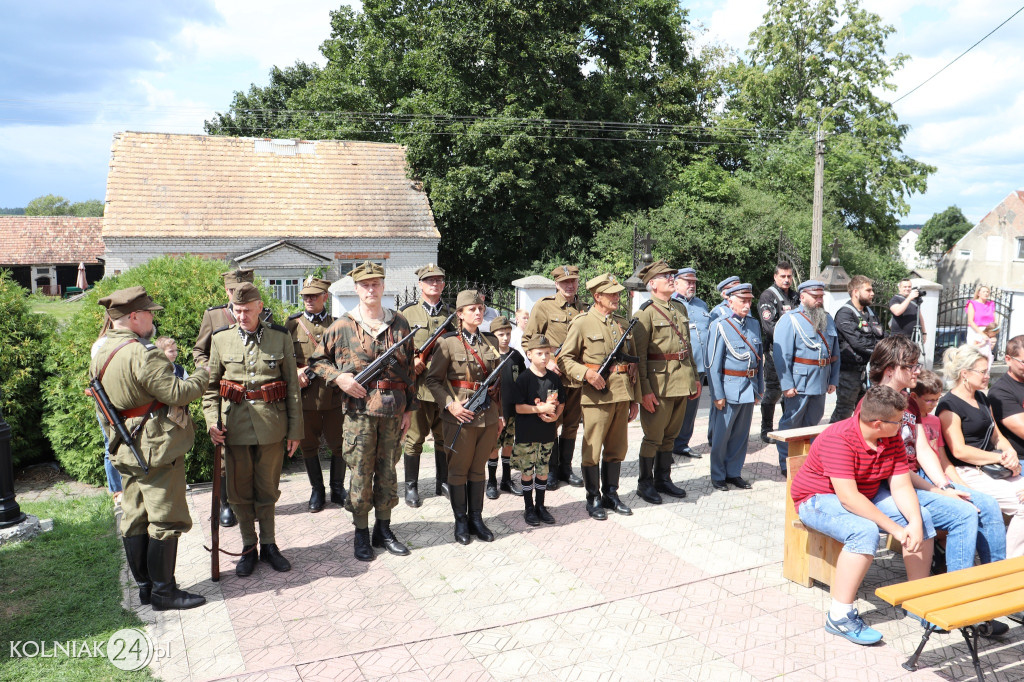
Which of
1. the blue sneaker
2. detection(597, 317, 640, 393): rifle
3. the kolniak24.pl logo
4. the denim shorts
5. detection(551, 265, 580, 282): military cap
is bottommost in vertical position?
the kolniak24.pl logo

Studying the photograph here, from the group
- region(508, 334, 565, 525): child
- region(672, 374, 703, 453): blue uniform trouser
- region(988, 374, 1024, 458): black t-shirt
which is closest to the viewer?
region(988, 374, 1024, 458): black t-shirt

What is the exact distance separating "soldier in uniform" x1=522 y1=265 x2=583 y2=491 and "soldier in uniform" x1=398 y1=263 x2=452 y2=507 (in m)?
0.92

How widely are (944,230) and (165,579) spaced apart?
267 ft

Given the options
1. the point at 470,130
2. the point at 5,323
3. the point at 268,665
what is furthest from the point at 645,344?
the point at 470,130

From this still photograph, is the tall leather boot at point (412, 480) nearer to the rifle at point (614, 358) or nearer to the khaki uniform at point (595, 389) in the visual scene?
the khaki uniform at point (595, 389)

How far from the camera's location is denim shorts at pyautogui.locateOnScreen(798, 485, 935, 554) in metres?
4.12

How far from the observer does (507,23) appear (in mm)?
20219

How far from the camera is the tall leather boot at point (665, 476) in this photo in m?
6.64

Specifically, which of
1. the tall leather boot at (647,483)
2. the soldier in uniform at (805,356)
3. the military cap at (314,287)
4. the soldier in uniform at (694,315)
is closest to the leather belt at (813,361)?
the soldier in uniform at (805,356)

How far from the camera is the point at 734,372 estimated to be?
21.9 feet

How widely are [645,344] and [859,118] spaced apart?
93.0 feet

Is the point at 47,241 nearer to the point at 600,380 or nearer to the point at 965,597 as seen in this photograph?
the point at 600,380

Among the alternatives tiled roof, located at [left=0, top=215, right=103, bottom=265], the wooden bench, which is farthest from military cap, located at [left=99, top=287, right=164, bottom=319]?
tiled roof, located at [left=0, top=215, right=103, bottom=265]

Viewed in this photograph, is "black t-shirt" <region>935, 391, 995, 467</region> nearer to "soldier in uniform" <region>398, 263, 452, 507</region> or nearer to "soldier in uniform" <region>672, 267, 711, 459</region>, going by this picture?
"soldier in uniform" <region>672, 267, 711, 459</region>
